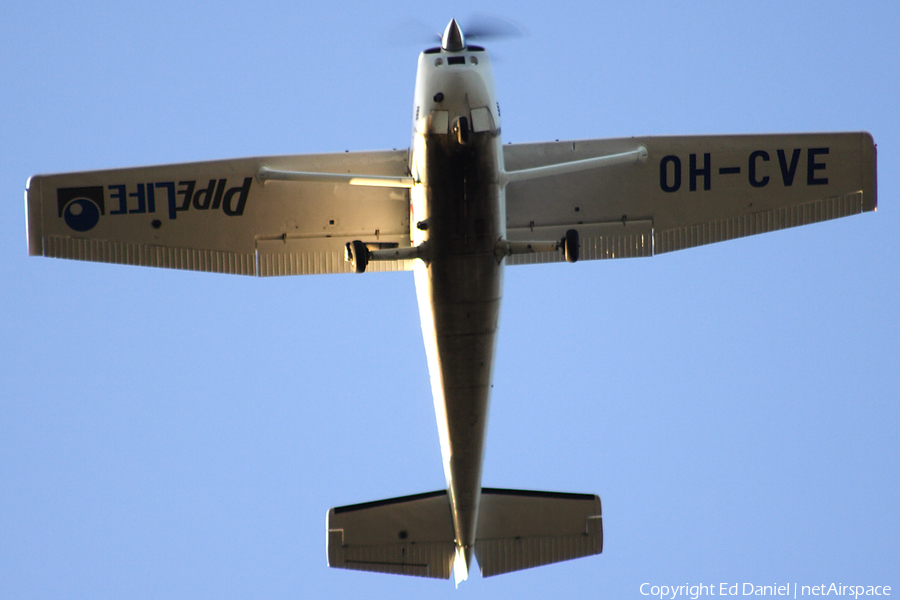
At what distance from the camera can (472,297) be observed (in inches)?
820

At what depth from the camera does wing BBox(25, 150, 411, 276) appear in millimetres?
22422

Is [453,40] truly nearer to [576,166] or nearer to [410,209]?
[576,166]

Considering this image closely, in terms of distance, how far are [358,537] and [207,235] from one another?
17.9ft

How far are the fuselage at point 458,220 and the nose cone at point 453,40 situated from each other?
7 cm

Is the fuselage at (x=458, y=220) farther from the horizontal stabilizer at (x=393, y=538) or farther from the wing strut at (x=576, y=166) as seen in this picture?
the horizontal stabilizer at (x=393, y=538)

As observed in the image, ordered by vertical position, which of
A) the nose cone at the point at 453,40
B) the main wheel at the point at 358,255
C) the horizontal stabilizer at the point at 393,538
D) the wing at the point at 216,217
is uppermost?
the nose cone at the point at 453,40

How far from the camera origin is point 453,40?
65.8ft

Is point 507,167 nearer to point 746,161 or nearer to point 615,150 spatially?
point 615,150

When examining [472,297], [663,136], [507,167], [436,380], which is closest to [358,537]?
[436,380]

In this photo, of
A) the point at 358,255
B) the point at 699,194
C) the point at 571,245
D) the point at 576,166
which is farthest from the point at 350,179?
the point at 699,194

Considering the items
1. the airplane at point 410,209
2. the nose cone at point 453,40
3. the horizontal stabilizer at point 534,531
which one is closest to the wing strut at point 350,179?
the airplane at point 410,209

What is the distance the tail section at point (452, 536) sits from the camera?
77.0ft

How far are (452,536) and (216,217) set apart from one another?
640 cm

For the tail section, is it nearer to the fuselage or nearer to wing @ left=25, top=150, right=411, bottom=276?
the fuselage
